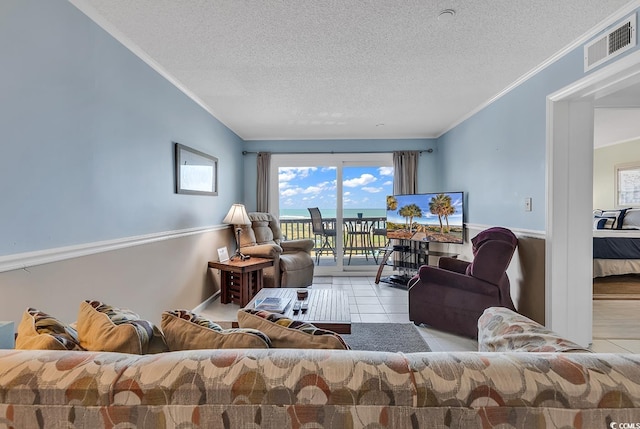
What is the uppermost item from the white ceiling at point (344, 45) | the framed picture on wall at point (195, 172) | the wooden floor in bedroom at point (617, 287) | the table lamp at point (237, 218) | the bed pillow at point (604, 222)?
the white ceiling at point (344, 45)

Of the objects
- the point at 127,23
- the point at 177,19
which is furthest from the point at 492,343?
the point at 127,23

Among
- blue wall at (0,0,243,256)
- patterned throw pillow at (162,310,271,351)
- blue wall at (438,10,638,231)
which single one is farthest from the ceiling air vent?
blue wall at (0,0,243,256)

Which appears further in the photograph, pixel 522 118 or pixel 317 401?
pixel 522 118

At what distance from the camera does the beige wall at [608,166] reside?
5.68m

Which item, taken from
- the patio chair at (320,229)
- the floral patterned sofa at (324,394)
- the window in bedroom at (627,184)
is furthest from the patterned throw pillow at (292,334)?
the window in bedroom at (627,184)

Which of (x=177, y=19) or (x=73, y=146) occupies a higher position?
(x=177, y=19)

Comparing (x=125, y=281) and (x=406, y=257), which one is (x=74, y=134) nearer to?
(x=125, y=281)

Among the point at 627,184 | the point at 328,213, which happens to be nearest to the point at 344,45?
the point at 328,213

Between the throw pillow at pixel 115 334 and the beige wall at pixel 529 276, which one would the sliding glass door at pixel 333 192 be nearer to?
the beige wall at pixel 529 276

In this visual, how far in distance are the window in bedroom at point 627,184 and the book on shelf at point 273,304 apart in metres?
6.96

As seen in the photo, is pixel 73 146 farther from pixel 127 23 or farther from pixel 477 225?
pixel 477 225

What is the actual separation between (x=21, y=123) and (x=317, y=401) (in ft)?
5.97

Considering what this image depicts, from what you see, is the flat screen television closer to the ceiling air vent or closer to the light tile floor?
the light tile floor

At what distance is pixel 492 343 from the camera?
1176 mm
